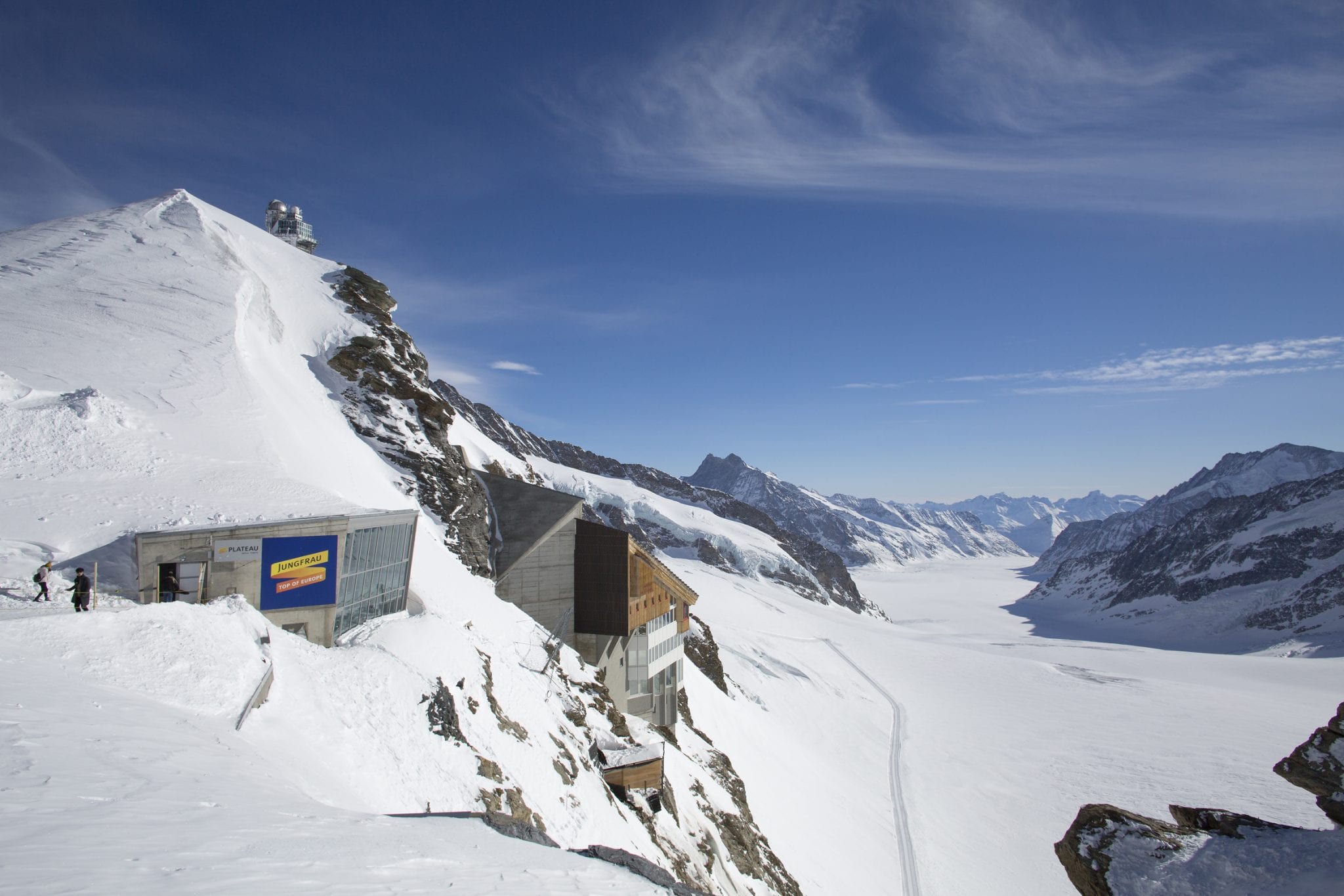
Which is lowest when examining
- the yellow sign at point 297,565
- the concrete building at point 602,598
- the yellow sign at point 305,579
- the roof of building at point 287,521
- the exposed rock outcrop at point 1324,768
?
the concrete building at point 602,598

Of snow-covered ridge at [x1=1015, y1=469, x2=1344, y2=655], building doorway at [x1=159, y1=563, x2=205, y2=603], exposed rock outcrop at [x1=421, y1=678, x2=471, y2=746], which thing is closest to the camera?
building doorway at [x1=159, y1=563, x2=205, y2=603]

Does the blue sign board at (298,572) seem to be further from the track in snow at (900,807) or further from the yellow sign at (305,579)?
the track in snow at (900,807)

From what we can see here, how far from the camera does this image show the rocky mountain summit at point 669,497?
130 metres

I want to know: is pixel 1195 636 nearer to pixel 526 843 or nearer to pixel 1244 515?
pixel 1244 515

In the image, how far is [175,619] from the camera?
12.2 metres

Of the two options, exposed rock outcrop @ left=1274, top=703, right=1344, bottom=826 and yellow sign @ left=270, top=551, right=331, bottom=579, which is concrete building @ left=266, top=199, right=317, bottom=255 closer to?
yellow sign @ left=270, top=551, right=331, bottom=579

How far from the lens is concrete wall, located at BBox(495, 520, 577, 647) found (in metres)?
31.8

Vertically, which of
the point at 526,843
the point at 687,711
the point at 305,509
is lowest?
the point at 687,711

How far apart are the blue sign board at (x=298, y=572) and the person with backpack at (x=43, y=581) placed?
3880 millimetres

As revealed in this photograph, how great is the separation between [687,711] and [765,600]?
239ft

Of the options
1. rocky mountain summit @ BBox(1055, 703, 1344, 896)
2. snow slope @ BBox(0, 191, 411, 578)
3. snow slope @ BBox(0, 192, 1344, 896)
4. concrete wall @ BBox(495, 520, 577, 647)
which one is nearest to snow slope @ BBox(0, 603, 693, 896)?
snow slope @ BBox(0, 192, 1344, 896)

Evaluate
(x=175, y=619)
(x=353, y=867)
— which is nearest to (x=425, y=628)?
(x=175, y=619)

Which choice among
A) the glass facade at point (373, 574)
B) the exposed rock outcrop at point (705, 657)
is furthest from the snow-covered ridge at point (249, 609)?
the exposed rock outcrop at point (705, 657)

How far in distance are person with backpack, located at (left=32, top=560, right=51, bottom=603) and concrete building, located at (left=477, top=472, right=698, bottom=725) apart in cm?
1847
